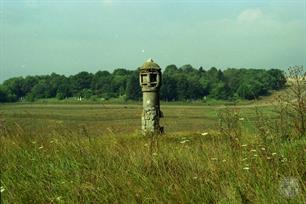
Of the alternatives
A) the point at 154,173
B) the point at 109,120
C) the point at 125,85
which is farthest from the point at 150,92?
the point at 125,85

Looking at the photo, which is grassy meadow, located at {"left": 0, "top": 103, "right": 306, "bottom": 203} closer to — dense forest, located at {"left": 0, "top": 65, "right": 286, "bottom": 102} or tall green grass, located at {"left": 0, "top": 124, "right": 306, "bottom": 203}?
tall green grass, located at {"left": 0, "top": 124, "right": 306, "bottom": 203}

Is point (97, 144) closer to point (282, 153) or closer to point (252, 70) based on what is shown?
point (282, 153)

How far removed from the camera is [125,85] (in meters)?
129

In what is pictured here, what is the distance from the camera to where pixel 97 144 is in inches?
221

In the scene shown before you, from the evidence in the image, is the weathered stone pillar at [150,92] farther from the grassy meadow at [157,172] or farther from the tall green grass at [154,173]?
the tall green grass at [154,173]

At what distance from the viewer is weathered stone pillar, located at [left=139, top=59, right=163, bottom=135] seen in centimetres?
1886

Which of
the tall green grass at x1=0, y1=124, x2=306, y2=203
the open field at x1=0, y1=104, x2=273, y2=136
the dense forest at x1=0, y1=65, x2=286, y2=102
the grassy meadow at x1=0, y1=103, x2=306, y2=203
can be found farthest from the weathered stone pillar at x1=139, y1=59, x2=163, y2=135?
the dense forest at x1=0, y1=65, x2=286, y2=102

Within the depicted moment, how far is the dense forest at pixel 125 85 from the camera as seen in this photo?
109m

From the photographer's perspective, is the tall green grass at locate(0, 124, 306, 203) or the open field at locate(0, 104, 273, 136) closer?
the tall green grass at locate(0, 124, 306, 203)

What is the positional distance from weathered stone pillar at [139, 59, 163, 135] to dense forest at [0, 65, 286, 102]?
83552 millimetres

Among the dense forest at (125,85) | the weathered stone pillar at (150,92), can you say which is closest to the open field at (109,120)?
the weathered stone pillar at (150,92)

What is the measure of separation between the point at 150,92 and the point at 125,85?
361 feet

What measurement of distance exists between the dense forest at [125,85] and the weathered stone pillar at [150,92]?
83.6m

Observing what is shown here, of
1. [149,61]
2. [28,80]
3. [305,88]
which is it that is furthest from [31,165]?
[28,80]
